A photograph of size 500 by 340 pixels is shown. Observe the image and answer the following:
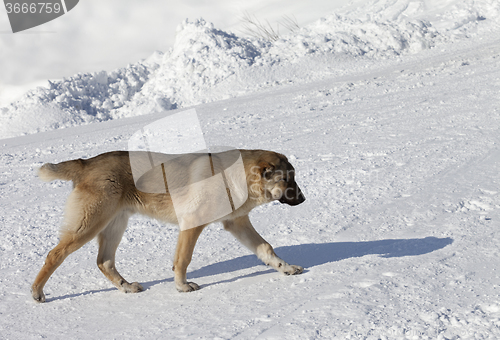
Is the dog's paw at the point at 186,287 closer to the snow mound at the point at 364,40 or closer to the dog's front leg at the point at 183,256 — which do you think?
the dog's front leg at the point at 183,256

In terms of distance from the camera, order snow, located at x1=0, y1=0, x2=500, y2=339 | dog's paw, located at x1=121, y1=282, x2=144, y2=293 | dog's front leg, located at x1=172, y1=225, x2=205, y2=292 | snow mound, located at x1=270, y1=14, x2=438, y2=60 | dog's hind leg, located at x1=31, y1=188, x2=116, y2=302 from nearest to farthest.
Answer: snow, located at x1=0, y1=0, x2=500, y2=339 < dog's hind leg, located at x1=31, y1=188, x2=116, y2=302 < dog's front leg, located at x1=172, y1=225, x2=205, y2=292 < dog's paw, located at x1=121, y1=282, x2=144, y2=293 < snow mound, located at x1=270, y1=14, x2=438, y2=60

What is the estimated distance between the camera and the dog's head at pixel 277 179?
3.98 metres

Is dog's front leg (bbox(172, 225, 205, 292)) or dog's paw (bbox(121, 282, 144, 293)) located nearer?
dog's front leg (bbox(172, 225, 205, 292))

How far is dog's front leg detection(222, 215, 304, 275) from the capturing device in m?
3.98

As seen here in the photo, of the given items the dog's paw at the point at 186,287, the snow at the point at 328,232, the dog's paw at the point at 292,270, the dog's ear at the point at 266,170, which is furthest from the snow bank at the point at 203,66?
the dog's paw at the point at 186,287

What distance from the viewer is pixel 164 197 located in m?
3.96

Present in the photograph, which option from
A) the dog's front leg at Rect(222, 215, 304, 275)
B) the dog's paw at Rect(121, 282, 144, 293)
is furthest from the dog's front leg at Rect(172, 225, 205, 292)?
the dog's front leg at Rect(222, 215, 304, 275)

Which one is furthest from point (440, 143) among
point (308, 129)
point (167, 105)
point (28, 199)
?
point (167, 105)

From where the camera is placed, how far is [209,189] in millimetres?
3871

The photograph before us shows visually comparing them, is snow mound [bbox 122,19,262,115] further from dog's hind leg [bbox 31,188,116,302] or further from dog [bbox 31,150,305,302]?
dog's hind leg [bbox 31,188,116,302]

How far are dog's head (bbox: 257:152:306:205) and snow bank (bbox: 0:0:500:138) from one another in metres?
12.0

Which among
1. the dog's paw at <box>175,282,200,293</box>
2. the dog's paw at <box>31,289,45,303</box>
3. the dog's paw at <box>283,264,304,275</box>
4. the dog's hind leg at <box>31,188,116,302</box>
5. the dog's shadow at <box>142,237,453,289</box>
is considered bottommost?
the dog's shadow at <box>142,237,453,289</box>

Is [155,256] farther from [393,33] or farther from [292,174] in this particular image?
[393,33]

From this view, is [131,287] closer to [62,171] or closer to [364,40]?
[62,171]
